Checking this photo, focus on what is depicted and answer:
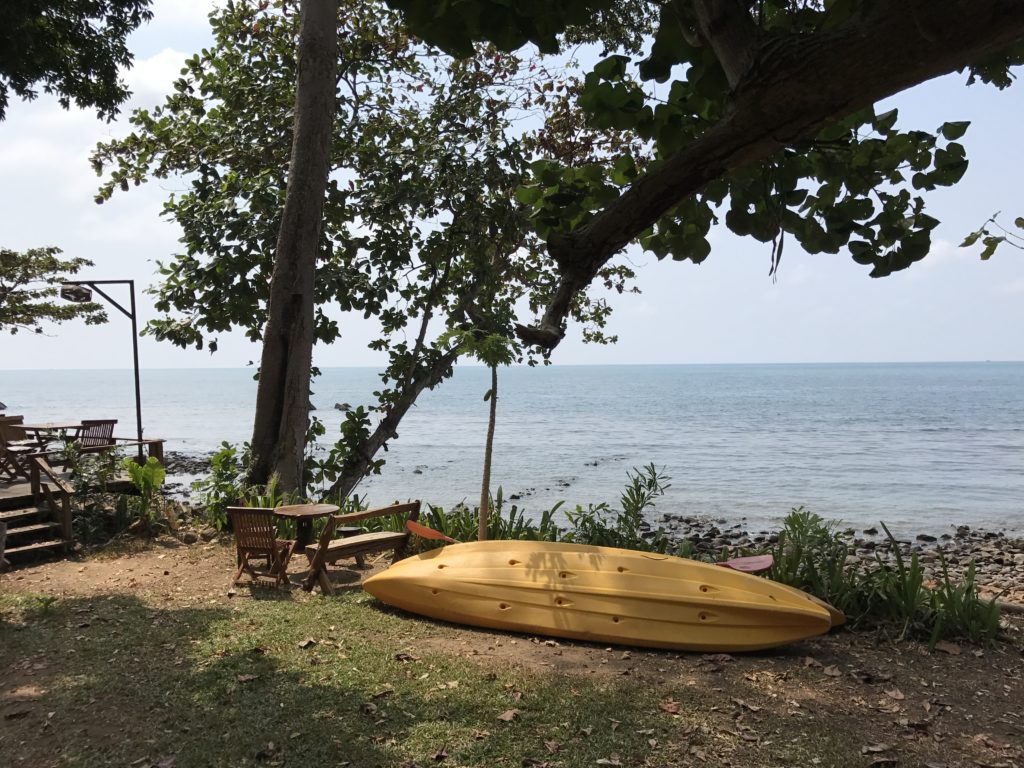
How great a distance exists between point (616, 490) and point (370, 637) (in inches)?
646

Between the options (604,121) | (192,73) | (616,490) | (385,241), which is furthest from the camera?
(616,490)

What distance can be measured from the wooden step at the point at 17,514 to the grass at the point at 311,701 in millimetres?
3436

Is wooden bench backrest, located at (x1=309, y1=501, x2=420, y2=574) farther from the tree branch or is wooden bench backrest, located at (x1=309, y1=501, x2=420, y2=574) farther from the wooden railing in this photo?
the tree branch

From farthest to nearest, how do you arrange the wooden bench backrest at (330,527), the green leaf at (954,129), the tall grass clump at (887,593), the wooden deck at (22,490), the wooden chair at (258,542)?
the wooden deck at (22,490), the wooden chair at (258,542), the wooden bench backrest at (330,527), the tall grass clump at (887,593), the green leaf at (954,129)

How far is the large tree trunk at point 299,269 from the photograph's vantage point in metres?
10.6

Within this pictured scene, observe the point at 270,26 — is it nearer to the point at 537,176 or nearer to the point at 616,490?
the point at 537,176

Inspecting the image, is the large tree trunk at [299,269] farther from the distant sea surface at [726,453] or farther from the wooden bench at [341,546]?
the distant sea surface at [726,453]

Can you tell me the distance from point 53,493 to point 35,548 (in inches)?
38.8

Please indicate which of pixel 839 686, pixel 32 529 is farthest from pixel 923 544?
pixel 32 529

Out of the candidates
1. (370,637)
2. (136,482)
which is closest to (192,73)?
(136,482)

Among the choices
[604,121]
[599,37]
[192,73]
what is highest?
[192,73]

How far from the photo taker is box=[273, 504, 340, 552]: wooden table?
8391 millimetres

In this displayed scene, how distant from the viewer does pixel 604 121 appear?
3.01 meters

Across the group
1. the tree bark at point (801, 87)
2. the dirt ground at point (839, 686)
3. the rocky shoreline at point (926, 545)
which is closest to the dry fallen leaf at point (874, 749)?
the dirt ground at point (839, 686)
